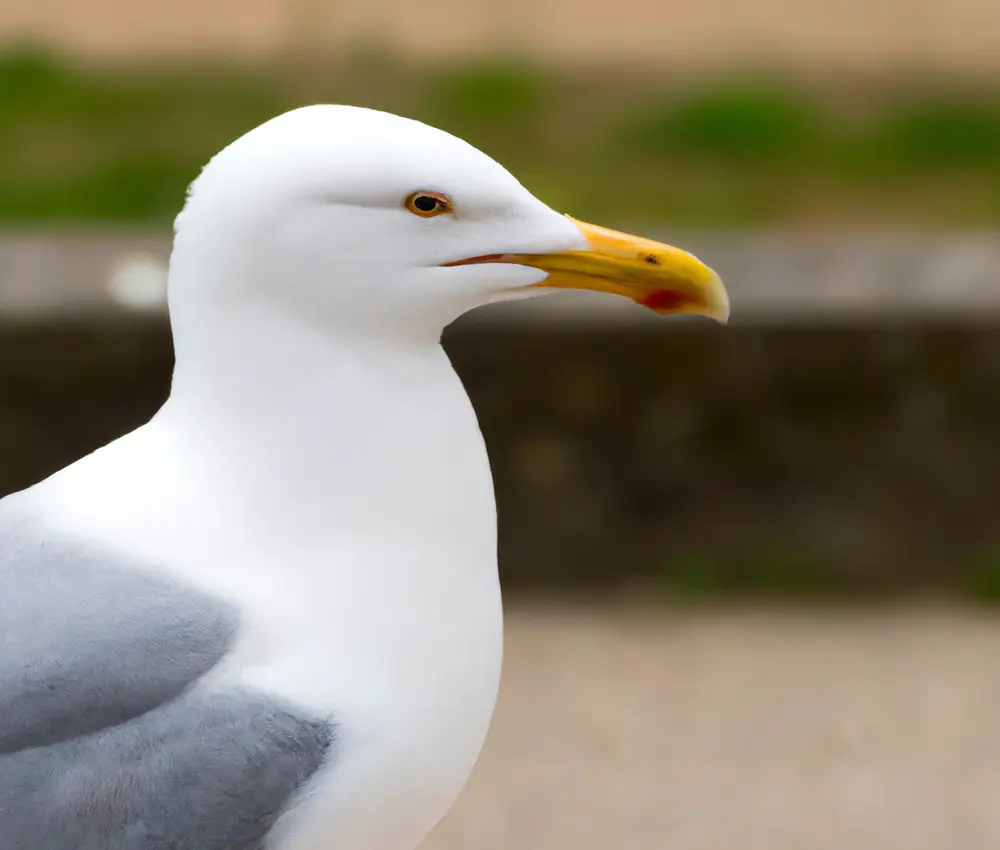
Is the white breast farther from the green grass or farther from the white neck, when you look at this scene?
the green grass

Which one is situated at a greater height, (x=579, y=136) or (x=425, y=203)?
(x=579, y=136)

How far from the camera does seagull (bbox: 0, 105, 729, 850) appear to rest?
65 cm

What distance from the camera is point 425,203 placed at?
2.18 ft

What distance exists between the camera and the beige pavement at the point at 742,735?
5.41ft

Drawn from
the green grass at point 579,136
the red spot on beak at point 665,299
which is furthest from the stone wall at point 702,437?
the red spot on beak at point 665,299

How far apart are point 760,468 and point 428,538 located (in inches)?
55.3

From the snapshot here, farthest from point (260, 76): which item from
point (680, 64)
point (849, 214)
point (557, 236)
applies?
point (557, 236)

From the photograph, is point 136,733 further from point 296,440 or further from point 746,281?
point 746,281

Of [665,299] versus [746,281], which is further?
[746,281]

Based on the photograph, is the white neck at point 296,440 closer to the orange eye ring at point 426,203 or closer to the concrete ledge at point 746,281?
the orange eye ring at point 426,203

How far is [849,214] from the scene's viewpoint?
2678mm

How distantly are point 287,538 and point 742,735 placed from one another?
1.24 m

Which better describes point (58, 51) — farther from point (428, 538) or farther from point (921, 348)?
point (428, 538)

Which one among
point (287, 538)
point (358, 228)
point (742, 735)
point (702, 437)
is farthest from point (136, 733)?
point (702, 437)
